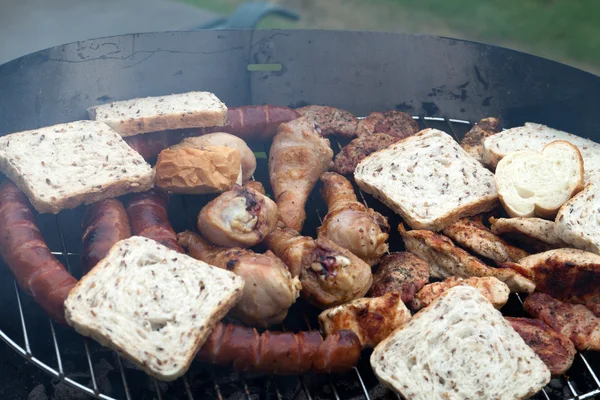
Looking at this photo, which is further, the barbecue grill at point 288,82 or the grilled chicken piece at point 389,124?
the grilled chicken piece at point 389,124

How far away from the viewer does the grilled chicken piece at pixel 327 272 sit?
135 inches

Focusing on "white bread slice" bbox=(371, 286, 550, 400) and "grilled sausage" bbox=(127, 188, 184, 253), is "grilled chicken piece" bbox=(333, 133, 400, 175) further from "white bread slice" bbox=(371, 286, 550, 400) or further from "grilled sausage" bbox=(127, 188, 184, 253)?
"white bread slice" bbox=(371, 286, 550, 400)

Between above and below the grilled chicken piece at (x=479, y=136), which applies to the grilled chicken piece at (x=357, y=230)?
below

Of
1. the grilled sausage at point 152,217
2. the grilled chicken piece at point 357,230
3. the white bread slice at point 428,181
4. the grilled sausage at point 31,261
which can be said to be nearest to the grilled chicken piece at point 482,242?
the white bread slice at point 428,181

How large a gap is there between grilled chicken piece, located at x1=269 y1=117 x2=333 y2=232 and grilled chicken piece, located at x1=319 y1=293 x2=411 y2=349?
2.73 feet

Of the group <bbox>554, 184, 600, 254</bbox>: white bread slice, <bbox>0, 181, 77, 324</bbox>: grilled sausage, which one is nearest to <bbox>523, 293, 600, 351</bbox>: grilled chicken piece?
<bbox>554, 184, 600, 254</bbox>: white bread slice

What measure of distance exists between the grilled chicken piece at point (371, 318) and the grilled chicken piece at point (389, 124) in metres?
1.92

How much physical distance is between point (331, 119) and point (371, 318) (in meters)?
2.15

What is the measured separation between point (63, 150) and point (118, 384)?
1534 millimetres

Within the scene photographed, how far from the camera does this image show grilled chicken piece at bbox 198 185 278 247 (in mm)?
3598

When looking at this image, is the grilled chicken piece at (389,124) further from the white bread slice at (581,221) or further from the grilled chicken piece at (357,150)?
the white bread slice at (581,221)

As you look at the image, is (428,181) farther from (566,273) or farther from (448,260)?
(566,273)

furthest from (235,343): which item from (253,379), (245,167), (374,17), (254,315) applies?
(374,17)

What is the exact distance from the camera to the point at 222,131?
15.1 feet
